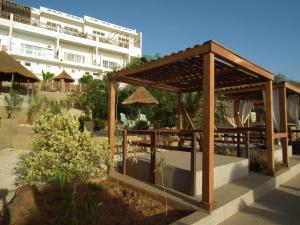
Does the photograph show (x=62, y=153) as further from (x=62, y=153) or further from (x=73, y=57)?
(x=73, y=57)

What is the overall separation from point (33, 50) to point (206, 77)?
3075 centimetres

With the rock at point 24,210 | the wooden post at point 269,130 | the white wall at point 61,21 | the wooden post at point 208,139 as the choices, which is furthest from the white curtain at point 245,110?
the white wall at point 61,21

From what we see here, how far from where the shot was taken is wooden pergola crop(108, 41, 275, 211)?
3828 mm

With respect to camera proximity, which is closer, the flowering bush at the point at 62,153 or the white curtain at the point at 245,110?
the flowering bush at the point at 62,153

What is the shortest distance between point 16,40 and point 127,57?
595 inches

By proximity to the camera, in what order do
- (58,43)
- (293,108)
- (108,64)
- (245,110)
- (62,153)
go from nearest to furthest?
(62,153), (293,108), (245,110), (58,43), (108,64)

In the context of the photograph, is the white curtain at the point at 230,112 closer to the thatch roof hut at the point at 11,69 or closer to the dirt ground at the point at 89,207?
the dirt ground at the point at 89,207

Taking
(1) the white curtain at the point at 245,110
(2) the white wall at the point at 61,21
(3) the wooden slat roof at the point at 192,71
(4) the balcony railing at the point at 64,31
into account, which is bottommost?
(1) the white curtain at the point at 245,110

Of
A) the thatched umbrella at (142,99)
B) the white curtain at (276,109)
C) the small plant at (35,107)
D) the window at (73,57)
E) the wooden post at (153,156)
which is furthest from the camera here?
the window at (73,57)

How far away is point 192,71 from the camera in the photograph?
18.2 ft

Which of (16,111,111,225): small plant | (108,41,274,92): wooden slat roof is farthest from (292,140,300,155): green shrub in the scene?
(16,111,111,225): small plant

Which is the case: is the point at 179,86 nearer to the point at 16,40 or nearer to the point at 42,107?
the point at 42,107

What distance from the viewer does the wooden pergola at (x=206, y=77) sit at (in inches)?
151

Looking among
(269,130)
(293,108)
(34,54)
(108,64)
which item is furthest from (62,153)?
(108,64)
